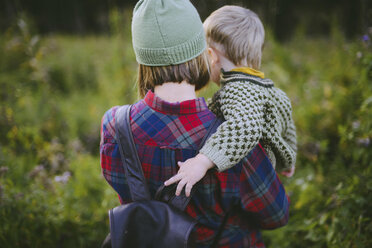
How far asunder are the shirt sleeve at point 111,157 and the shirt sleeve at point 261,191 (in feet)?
1.79

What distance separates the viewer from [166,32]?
3.41 ft

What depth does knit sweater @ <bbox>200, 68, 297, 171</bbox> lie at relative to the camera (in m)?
1.02

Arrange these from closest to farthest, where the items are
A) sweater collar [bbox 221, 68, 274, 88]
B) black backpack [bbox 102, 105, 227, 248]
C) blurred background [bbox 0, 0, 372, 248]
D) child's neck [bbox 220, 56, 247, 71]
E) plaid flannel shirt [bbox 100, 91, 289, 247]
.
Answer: black backpack [bbox 102, 105, 227, 248] → plaid flannel shirt [bbox 100, 91, 289, 247] → sweater collar [bbox 221, 68, 274, 88] → child's neck [bbox 220, 56, 247, 71] → blurred background [bbox 0, 0, 372, 248]

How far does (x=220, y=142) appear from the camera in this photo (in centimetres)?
101

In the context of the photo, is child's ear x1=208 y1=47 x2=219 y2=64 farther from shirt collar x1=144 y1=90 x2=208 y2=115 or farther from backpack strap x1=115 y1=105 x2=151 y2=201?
backpack strap x1=115 y1=105 x2=151 y2=201

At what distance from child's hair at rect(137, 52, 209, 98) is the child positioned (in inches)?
5.3

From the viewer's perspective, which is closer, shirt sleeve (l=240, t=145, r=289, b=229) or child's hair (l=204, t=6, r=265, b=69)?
shirt sleeve (l=240, t=145, r=289, b=229)

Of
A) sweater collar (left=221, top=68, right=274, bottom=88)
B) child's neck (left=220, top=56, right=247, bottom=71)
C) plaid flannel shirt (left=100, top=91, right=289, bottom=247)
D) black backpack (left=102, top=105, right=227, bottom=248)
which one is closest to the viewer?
black backpack (left=102, top=105, right=227, bottom=248)

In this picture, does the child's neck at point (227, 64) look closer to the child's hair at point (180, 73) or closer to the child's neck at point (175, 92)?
the child's hair at point (180, 73)

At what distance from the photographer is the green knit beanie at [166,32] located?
3.36 feet

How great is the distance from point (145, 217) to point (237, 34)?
97 centimetres

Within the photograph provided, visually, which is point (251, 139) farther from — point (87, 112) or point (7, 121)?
point (87, 112)

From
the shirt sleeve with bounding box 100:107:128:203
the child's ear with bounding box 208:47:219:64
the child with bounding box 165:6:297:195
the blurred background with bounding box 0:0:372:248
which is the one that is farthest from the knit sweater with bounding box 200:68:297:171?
the shirt sleeve with bounding box 100:107:128:203

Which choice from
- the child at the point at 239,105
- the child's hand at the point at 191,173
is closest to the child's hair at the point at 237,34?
the child at the point at 239,105
